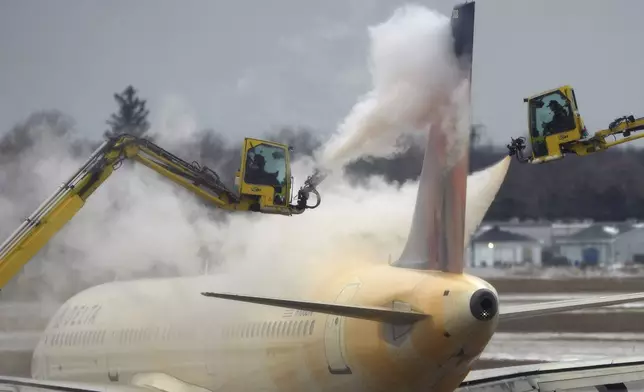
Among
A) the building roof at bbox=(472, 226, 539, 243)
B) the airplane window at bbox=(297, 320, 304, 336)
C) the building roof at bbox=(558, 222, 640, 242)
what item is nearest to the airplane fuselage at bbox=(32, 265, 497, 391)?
the airplane window at bbox=(297, 320, 304, 336)

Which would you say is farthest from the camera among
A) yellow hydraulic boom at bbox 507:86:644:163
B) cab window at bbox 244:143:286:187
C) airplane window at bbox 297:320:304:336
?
cab window at bbox 244:143:286:187

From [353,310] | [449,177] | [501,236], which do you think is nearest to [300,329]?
[353,310]

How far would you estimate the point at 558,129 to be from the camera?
17250mm

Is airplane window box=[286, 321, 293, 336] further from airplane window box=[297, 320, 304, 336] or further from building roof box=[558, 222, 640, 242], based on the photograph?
building roof box=[558, 222, 640, 242]

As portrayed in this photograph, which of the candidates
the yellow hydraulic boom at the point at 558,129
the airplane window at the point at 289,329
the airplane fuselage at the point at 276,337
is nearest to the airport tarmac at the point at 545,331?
the airplane fuselage at the point at 276,337

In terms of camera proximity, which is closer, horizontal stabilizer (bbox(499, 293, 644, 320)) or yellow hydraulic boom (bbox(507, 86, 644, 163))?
horizontal stabilizer (bbox(499, 293, 644, 320))

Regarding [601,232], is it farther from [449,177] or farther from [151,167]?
[449,177]

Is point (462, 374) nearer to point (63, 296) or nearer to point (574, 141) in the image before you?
point (574, 141)

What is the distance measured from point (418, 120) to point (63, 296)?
12.6m

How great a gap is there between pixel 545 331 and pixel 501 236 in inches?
180

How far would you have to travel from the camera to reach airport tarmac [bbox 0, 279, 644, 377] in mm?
29984

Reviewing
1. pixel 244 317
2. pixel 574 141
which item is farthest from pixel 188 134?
pixel 574 141

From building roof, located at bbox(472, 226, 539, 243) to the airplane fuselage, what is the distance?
725 inches

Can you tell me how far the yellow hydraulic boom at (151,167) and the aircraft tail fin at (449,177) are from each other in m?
4.12
